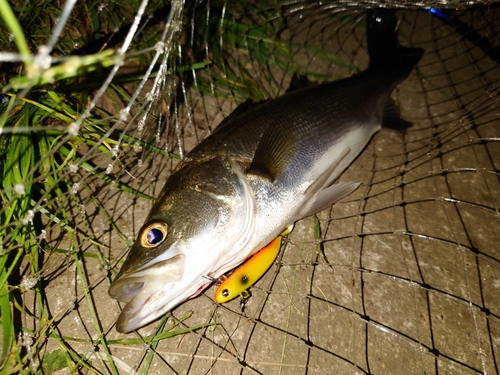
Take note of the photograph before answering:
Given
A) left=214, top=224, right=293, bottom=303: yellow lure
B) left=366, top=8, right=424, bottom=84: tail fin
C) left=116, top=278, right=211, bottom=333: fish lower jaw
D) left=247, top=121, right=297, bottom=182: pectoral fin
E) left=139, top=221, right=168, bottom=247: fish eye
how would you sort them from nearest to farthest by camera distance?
left=116, top=278, right=211, bottom=333: fish lower jaw
left=139, top=221, right=168, bottom=247: fish eye
left=214, top=224, right=293, bottom=303: yellow lure
left=247, top=121, right=297, bottom=182: pectoral fin
left=366, top=8, right=424, bottom=84: tail fin

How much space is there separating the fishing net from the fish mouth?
0.44 meters

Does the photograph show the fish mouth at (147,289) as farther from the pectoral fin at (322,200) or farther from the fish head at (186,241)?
the pectoral fin at (322,200)

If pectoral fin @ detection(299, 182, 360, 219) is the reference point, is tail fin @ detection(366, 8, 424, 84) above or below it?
above

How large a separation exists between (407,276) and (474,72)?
2.71 meters

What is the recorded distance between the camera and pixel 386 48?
3.33 meters

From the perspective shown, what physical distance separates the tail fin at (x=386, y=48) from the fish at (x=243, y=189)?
0.59 ft

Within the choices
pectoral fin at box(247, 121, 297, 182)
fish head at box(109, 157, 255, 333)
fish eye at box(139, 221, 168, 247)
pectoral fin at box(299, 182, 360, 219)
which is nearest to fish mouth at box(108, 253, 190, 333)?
fish head at box(109, 157, 255, 333)

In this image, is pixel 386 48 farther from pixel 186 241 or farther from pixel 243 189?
pixel 186 241

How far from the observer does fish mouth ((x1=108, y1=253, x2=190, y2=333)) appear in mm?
1684

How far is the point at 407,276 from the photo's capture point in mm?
2500

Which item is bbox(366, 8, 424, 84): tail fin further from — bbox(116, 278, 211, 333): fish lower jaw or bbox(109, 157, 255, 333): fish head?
bbox(116, 278, 211, 333): fish lower jaw

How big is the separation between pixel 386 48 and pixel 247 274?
257cm

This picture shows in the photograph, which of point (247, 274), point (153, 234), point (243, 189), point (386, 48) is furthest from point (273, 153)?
point (386, 48)

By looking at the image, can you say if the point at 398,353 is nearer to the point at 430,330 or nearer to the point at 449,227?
the point at 430,330
